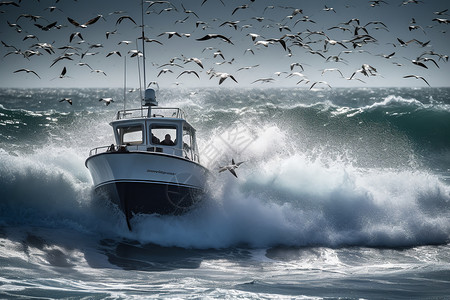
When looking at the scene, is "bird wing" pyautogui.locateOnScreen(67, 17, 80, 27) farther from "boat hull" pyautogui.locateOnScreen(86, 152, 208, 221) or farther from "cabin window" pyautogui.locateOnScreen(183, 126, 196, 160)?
"cabin window" pyautogui.locateOnScreen(183, 126, 196, 160)

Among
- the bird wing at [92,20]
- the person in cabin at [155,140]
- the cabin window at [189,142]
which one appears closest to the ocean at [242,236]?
the cabin window at [189,142]

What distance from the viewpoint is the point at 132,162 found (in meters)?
12.3

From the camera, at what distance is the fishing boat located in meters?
12.3

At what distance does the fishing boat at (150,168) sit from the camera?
12305 mm

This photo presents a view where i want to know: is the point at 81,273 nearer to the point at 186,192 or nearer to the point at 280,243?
the point at 186,192

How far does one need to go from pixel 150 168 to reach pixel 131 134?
1852 mm

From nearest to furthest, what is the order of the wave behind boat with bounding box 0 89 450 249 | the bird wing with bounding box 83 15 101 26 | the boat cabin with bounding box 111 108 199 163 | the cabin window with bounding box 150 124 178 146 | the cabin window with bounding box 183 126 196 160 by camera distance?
the bird wing with bounding box 83 15 101 26 → the wave behind boat with bounding box 0 89 450 249 → the boat cabin with bounding box 111 108 199 163 → the cabin window with bounding box 150 124 178 146 → the cabin window with bounding box 183 126 196 160

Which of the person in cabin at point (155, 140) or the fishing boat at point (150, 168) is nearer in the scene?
the fishing boat at point (150, 168)

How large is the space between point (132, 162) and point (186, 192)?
1849mm

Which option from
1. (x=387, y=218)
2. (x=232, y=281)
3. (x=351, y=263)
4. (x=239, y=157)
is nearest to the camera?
(x=232, y=281)

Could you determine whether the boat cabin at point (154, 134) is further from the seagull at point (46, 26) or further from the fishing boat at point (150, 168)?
the seagull at point (46, 26)

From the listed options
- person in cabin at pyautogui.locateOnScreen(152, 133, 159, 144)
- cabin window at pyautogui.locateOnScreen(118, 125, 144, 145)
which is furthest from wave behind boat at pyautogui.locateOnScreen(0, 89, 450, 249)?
person in cabin at pyautogui.locateOnScreen(152, 133, 159, 144)

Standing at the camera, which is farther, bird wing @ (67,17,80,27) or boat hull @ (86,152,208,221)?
boat hull @ (86,152,208,221)

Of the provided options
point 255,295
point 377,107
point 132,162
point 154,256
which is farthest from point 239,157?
point 377,107
